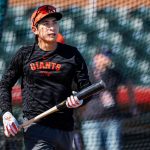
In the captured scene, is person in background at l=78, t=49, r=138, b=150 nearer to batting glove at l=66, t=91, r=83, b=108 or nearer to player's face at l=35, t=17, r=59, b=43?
player's face at l=35, t=17, r=59, b=43

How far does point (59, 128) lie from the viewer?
3387 millimetres

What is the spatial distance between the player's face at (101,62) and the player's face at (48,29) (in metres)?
1.73

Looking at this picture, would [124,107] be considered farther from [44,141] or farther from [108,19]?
[44,141]

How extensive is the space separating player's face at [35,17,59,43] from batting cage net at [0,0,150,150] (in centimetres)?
173

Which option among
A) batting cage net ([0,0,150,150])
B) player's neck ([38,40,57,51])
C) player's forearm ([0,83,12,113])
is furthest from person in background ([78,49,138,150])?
player's forearm ([0,83,12,113])

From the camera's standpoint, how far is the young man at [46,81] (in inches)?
133

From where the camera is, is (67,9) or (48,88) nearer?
(48,88)

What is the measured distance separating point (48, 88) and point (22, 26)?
2.01m

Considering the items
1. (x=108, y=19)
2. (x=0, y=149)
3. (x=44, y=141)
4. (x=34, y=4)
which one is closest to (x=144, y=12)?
(x=108, y=19)

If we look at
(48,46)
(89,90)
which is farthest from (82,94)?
(48,46)

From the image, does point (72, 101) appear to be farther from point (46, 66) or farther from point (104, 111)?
point (104, 111)

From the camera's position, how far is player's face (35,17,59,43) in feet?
11.2

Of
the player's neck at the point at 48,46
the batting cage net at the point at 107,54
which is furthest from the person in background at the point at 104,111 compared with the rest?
the player's neck at the point at 48,46

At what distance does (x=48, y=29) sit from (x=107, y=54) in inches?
70.2
